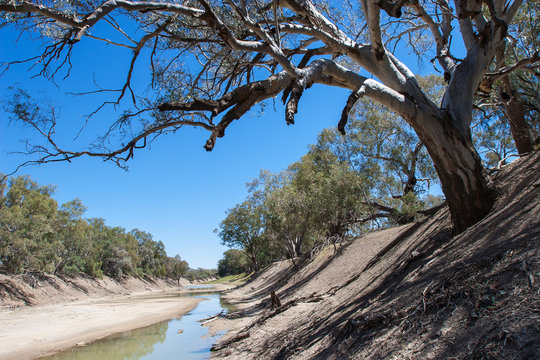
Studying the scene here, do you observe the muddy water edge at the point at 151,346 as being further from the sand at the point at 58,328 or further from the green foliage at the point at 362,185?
the green foliage at the point at 362,185

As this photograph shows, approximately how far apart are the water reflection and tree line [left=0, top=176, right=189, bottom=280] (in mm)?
6963

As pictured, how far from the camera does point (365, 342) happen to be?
357 centimetres

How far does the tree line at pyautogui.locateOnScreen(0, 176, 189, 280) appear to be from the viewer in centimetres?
2402

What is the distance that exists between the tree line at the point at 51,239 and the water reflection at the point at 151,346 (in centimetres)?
696

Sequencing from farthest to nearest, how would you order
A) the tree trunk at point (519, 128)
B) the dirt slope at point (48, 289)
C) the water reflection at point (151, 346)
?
the dirt slope at point (48, 289) < the water reflection at point (151, 346) < the tree trunk at point (519, 128)

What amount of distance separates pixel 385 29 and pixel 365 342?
8783mm

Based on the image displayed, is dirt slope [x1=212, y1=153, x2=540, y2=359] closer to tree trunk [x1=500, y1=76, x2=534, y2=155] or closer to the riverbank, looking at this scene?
tree trunk [x1=500, y1=76, x2=534, y2=155]

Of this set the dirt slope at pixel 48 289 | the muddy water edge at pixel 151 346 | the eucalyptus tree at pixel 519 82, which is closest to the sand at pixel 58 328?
the muddy water edge at pixel 151 346

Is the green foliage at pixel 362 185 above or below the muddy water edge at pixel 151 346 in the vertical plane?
above

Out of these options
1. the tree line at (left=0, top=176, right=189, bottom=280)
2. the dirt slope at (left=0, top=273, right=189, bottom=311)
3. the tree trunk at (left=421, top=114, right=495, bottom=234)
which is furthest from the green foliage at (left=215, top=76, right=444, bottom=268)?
the dirt slope at (left=0, top=273, right=189, bottom=311)

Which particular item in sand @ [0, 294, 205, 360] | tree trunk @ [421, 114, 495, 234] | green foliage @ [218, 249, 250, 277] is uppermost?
tree trunk @ [421, 114, 495, 234]

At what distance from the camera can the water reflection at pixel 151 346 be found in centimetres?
924

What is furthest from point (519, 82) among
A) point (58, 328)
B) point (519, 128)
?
point (58, 328)

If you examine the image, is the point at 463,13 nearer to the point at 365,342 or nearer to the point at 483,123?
the point at 365,342
